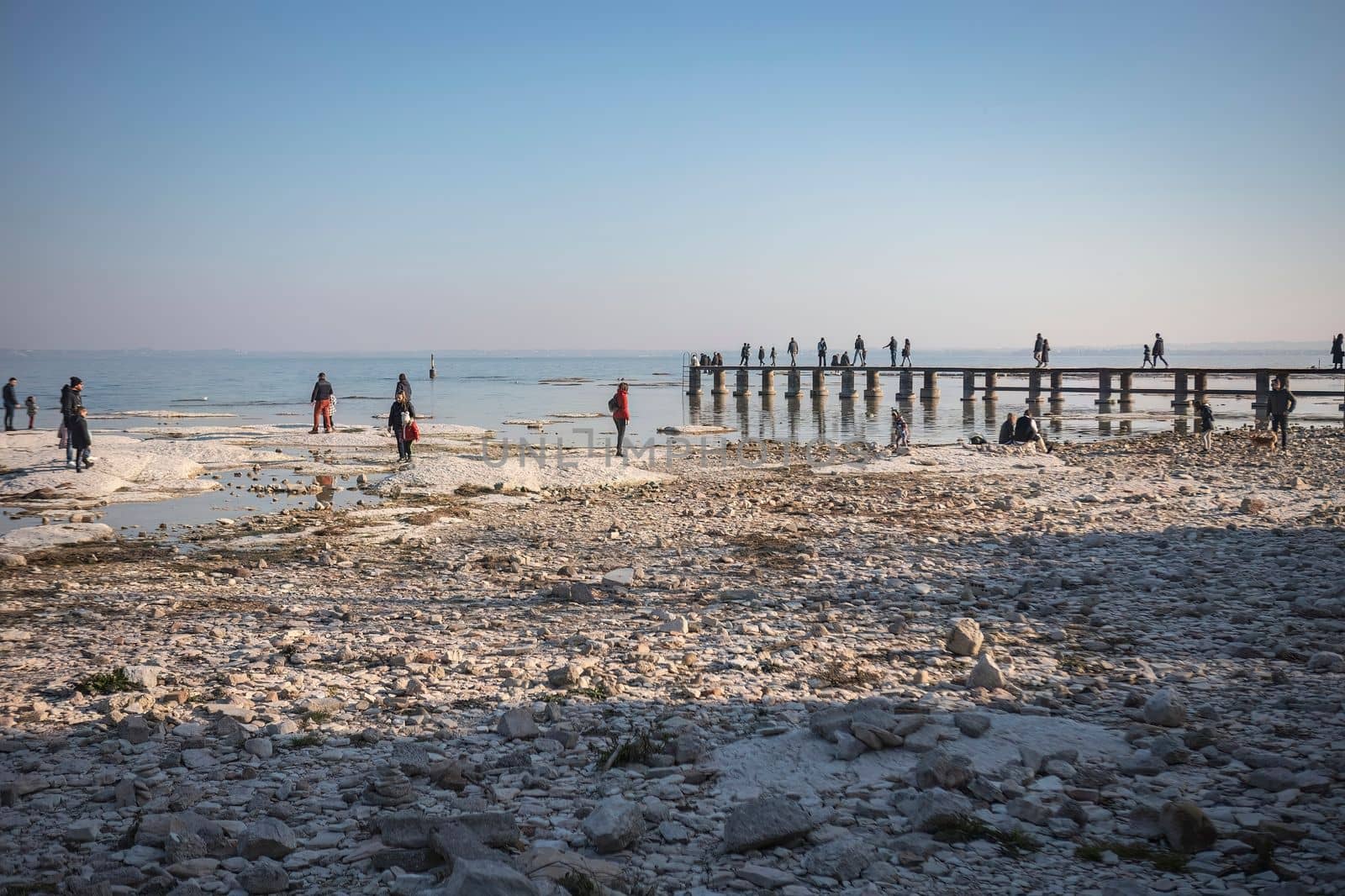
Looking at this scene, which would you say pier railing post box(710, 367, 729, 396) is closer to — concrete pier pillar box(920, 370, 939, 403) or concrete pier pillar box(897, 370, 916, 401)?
concrete pier pillar box(897, 370, 916, 401)

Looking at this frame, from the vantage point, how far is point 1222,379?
72.1m

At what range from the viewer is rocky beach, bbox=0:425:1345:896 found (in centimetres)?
414

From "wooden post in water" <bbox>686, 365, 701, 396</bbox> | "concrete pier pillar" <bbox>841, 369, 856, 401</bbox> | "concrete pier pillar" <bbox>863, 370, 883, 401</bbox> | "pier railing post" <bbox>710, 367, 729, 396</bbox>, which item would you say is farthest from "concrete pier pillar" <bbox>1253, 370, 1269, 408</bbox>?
"wooden post in water" <bbox>686, 365, 701, 396</bbox>

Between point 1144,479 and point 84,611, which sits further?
point 1144,479

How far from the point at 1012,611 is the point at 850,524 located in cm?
512

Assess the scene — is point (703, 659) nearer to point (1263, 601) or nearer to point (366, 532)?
point (1263, 601)

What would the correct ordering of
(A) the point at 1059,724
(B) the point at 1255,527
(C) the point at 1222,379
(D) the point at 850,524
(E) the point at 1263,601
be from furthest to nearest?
(C) the point at 1222,379
(D) the point at 850,524
(B) the point at 1255,527
(E) the point at 1263,601
(A) the point at 1059,724

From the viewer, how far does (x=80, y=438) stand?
1941 cm

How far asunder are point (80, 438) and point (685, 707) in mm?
18309

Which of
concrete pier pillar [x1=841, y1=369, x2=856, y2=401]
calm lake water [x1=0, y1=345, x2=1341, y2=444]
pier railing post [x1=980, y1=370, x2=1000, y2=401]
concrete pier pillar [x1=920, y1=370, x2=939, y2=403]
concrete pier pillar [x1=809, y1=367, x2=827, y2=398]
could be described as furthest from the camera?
concrete pier pillar [x1=841, y1=369, x2=856, y2=401]

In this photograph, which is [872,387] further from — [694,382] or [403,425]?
[403,425]

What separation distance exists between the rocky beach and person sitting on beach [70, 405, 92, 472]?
7.06 m

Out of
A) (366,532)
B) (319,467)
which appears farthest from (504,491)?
(319,467)

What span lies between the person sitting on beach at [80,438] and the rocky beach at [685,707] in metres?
7.06
